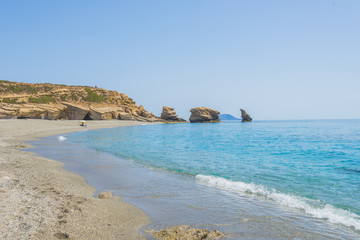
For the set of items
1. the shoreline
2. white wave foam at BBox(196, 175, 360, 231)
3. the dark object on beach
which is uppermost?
the shoreline

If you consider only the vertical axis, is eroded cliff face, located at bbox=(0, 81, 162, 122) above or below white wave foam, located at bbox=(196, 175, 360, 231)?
above

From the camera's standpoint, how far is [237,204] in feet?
23.9

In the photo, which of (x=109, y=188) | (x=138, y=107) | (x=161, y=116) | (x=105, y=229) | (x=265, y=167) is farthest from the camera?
(x=161, y=116)

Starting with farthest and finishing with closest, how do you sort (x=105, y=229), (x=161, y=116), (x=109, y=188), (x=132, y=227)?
(x=161, y=116)
(x=109, y=188)
(x=132, y=227)
(x=105, y=229)

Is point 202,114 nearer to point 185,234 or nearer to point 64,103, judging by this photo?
point 64,103

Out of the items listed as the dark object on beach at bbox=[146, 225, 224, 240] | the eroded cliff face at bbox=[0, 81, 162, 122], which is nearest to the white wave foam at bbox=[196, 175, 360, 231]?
the dark object on beach at bbox=[146, 225, 224, 240]

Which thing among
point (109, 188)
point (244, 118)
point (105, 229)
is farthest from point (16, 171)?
point (244, 118)

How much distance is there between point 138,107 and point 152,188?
87173 mm

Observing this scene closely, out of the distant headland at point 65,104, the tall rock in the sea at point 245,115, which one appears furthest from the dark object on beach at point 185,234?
the tall rock in the sea at point 245,115

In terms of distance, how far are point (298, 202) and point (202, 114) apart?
99.7 m

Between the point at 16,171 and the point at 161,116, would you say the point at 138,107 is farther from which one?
the point at 16,171

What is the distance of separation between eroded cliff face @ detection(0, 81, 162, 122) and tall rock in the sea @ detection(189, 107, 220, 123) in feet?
78.1

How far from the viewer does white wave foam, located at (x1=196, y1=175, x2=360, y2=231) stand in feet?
20.7

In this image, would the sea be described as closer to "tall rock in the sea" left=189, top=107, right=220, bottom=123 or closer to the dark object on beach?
the dark object on beach
